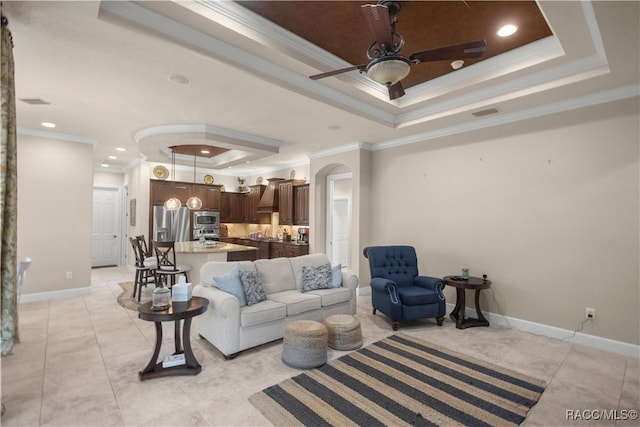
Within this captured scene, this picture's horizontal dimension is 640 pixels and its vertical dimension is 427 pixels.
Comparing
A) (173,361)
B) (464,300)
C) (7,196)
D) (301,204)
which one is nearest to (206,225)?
(301,204)

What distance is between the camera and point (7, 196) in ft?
7.84

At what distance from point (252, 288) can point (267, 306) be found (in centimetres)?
28

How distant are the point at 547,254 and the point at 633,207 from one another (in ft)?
3.29

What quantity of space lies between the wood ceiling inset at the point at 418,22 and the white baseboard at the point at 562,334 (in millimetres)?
3467

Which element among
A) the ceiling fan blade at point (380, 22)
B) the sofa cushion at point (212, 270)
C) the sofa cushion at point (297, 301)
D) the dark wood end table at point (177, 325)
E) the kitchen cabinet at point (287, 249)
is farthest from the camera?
the kitchen cabinet at point (287, 249)

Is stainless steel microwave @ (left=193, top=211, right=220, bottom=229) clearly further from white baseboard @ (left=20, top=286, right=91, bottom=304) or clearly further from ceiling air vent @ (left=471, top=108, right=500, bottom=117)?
ceiling air vent @ (left=471, top=108, right=500, bottom=117)

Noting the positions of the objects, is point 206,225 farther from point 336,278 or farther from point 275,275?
point 336,278

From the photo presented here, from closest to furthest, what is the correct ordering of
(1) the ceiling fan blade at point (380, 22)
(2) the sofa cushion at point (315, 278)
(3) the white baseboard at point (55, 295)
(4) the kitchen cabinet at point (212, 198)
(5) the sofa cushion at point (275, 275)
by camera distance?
1. (1) the ceiling fan blade at point (380, 22)
2. (5) the sofa cushion at point (275, 275)
3. (2) the sofa cushion at point (315, 278)
4. (3) the white baseboard at point (55, 295)
5. (4) the kitchen cabinet at point (212, 198)

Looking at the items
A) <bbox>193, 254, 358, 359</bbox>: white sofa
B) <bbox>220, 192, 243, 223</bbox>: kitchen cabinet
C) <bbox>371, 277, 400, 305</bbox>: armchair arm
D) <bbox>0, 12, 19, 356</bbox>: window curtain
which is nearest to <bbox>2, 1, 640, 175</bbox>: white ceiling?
<bbox>0, 12, 19, 356</bbox>: window curtain

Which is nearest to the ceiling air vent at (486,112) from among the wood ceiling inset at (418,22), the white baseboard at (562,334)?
the wood ceiling inset at (418,22)

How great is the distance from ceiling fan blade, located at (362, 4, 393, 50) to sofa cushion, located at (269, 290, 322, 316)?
2859 millimetres

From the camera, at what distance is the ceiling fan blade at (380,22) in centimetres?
192

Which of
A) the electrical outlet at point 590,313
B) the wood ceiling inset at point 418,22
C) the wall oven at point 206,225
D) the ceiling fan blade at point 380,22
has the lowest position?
the electrical outlet at point 590,313

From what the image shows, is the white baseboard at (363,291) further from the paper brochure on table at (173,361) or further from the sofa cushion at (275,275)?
the paper brochure on table at (173,361)
